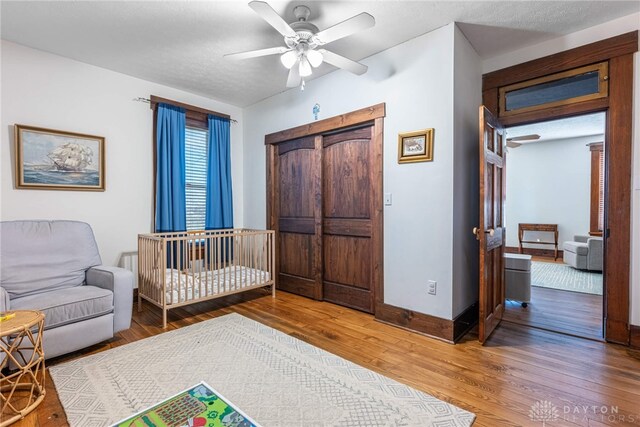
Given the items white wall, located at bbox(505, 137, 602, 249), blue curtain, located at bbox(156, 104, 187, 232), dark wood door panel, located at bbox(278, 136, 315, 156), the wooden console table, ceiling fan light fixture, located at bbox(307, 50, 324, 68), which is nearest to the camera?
ceiling fan light fixture, located at bbox(307, 50, 324, 68)

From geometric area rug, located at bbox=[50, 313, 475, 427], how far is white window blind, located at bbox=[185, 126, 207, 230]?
1863 millimetres

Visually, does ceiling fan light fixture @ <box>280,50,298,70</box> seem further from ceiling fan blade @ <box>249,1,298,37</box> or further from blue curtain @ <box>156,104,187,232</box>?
blue curtain @ <box>156,104,187,232</box>

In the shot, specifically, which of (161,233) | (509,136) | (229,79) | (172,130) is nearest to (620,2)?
(229,79)

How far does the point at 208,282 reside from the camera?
320 centimetres

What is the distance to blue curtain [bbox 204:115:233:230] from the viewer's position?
4059mm

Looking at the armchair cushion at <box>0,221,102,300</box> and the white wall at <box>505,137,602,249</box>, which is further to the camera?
the white wall at <box>505,137,602,249</box>

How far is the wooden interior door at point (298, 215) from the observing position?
3.60m

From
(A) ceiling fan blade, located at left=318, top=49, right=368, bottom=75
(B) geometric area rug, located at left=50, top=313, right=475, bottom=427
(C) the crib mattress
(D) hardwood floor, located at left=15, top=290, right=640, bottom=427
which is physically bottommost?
(D) hardwood floor, located at left=15, top=290, right=640, bottom=427

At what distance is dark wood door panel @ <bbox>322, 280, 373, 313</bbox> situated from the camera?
3133 millimetres

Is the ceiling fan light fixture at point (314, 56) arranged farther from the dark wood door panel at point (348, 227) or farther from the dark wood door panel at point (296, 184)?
the dark wood door panel at point (348, 227)

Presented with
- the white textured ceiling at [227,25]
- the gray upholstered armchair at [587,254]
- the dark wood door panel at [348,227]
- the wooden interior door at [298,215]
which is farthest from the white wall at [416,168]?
the gray upholstered armchair at [587,254]

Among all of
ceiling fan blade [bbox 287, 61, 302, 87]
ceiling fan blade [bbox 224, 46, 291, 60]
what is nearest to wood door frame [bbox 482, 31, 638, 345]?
ceiling fan blade [bbox 287, 61, 302, 87]

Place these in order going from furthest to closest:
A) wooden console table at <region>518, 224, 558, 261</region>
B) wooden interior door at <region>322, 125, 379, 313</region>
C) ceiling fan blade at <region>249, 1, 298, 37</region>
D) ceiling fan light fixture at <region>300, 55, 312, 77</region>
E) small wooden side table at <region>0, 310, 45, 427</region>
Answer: wooden console table at <region>518, 224, 558, 261</region>, wooden interior door at <region>322, 125, 379, 313</region>, ceiling fan light fixture at <region>300, 55, 312, 77</region>, ceiling fan blade at <region>249, 1, 298, 37</region>, small wooden side table at <region>0, 310, 45, 427</region>

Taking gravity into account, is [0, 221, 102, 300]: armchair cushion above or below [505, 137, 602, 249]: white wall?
below
